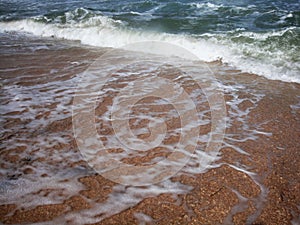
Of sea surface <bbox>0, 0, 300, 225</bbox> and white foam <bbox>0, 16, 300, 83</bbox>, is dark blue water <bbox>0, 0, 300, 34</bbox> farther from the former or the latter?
sea surface <bbox>0, 0, 300, 225</bbox>

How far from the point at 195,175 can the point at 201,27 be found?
764cm

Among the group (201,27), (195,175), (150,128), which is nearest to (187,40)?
(201,27)

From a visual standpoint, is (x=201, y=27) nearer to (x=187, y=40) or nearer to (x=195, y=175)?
(x=187, y=40)

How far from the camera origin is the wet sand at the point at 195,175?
6.93 ft

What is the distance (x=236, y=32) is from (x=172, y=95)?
481 centimetres

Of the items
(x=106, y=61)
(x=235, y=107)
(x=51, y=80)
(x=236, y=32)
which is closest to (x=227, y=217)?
(x=235, y=107)

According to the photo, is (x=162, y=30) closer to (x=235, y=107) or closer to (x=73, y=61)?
(x=73, y=61)

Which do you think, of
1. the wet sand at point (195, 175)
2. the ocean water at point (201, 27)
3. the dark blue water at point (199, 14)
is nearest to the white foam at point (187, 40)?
the ocean water at point (201, 27)

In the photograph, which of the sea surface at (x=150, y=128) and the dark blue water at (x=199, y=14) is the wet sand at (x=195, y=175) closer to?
the sea surface at (x=150, y=128)

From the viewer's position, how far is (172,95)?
4383mm

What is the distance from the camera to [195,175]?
2566mm

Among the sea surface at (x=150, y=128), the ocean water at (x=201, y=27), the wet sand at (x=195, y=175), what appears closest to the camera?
the wet sand at (x=195, y=175)

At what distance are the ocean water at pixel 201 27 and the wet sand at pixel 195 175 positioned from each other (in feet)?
7.63

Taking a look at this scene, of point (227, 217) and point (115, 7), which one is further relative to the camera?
point (115, 7)
